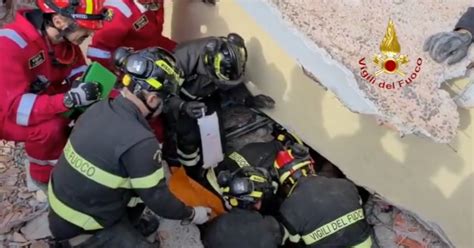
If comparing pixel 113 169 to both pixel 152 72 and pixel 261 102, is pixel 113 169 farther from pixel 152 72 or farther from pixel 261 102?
pixel 261 102

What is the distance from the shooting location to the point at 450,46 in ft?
12.2

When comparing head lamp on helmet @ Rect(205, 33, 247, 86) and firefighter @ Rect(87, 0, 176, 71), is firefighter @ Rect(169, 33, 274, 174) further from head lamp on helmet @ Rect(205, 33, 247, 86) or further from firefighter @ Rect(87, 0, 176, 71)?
firefighter @ Rect(87, 0, 176, 71)

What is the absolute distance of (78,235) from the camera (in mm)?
4000

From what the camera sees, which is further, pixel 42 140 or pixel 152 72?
pixel 42 140

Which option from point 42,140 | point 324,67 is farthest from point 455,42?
point 42,140

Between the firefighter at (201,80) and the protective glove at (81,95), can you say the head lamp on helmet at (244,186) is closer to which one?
the firefighter at (201,80)

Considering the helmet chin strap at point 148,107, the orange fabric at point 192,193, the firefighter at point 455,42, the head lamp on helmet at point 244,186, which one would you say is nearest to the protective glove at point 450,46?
the firefighter at point 455,42

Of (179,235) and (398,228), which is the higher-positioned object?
(398,228)

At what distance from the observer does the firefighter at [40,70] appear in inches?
161

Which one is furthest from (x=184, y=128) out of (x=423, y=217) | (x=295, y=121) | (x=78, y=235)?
(x=423, y=217)

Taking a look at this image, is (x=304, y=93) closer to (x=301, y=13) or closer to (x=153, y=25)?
(x=301, y=13)

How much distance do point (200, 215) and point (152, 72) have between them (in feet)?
3.11

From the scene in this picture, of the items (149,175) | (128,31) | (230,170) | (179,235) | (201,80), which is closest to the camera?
(149,175)

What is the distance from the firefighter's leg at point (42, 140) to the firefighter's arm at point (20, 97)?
0.07m
